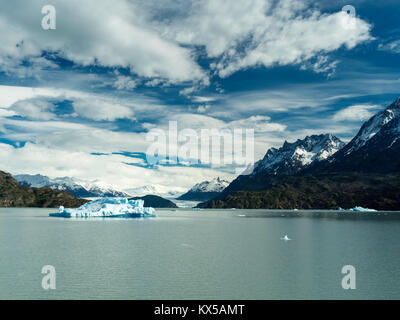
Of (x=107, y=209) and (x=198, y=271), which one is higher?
(x=198, y=271)

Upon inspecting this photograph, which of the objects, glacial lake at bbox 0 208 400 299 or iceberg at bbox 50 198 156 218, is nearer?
glacial lake at bbox 0 208 400 299

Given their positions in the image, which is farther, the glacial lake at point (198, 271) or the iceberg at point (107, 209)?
the iceberg at point (107, 209)

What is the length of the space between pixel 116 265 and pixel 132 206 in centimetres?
12807

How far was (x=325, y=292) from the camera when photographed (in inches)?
1240

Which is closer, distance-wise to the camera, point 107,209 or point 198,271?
point 198,271
